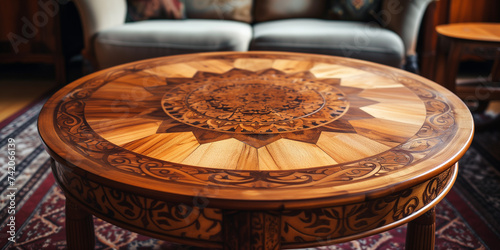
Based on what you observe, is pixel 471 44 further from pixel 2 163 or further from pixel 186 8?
pixel 2 163

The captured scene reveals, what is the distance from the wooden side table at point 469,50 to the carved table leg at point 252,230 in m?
1.49

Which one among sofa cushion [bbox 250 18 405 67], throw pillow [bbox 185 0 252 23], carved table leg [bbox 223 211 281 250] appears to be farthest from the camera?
throw pillow [bbox 185 0 252 23]

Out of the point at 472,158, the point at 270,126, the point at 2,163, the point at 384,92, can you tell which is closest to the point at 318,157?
the point at 270,126

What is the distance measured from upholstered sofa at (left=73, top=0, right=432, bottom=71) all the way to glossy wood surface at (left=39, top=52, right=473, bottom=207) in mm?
728

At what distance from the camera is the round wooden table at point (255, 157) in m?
0.58

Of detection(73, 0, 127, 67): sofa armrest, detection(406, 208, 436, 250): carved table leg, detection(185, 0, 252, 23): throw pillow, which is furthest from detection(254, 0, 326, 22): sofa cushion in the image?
detection(406, 208, 436, 250): carved table leg

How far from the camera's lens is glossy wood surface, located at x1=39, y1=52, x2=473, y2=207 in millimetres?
603

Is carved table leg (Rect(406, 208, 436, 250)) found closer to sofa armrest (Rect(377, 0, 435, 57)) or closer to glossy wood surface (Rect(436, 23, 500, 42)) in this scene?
glossy wood surface (Rect(436, 23, 500, 42))

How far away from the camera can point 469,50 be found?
1728 mm

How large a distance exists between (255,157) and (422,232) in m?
0.39

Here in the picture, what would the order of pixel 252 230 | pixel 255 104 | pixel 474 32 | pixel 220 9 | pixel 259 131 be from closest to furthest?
pixel 252 230
pixel 259 131
pixel 255 104
pixel 474 32
pixel 220 9

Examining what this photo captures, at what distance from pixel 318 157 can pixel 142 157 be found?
285 mm

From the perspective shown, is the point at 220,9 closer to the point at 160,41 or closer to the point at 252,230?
the point at 160,41

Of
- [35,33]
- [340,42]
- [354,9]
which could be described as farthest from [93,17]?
[354,9]
